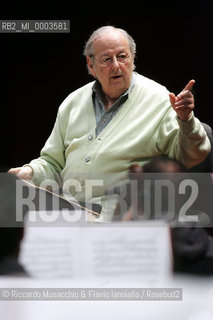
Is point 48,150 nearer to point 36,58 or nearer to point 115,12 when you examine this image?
point 36,58

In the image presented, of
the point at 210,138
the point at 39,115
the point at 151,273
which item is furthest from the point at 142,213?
the point at 39,115

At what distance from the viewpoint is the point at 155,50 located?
6.42 feet

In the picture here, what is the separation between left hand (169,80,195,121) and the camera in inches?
66.3

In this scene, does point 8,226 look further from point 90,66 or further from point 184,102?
point 184,102

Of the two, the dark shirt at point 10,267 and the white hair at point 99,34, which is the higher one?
the white hair at point 99,34

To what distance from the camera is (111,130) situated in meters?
1.87

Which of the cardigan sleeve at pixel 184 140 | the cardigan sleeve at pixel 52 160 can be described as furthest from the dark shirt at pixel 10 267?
the cardigan sleeve at pixel 184 140

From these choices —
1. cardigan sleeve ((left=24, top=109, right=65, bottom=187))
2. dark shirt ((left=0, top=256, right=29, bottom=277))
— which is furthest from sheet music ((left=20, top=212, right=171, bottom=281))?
cardigan sleeve ((left=24, top=109, right=65, bottom=187))

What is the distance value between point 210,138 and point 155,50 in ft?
1.23

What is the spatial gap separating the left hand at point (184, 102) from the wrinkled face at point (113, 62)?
22cm

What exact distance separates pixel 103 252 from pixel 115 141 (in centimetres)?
36

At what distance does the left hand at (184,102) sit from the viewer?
1.68 metres

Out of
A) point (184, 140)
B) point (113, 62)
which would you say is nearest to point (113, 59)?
point (113, 62)

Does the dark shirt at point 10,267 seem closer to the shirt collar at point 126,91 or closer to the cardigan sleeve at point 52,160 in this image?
the cardigan sleeve at point 52,160
